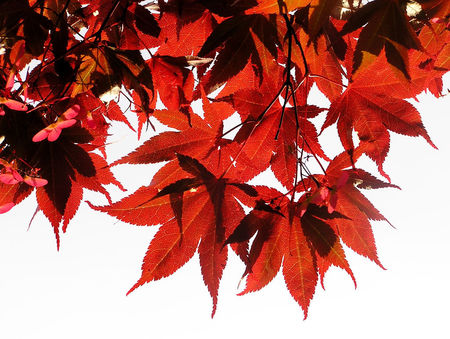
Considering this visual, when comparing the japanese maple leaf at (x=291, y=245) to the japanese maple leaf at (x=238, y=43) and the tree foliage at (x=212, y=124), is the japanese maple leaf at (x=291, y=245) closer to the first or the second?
the tree foliage at (x=212, y=124)

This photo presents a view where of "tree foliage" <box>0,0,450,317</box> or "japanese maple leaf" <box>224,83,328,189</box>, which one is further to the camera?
"japanese maple leaf" <box>224,83,328,189</box>

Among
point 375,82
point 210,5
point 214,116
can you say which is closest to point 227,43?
point 210,5

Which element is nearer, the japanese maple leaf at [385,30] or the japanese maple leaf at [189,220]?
the japanese maple leaf at [385,30]

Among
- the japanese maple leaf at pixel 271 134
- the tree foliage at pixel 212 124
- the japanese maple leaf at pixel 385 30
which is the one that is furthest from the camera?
the japanese maple leaf at pixel 271 134

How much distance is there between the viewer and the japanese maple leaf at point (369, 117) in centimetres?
85

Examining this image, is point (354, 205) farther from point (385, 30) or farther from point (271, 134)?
point (385, 30)

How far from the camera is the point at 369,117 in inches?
34.4

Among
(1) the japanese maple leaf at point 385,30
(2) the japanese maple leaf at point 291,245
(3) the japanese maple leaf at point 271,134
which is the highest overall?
(1) the japanese maple leaf at point 385,30

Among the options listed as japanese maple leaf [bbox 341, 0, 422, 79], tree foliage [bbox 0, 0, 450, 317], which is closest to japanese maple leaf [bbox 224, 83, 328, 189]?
tree foliage [bbox 0, 0, 450, 317]

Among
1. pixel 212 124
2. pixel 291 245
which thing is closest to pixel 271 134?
pixel 212 124

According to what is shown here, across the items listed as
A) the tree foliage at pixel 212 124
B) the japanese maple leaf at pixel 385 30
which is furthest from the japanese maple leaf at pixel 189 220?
the japanese maple leaf at pixel 385 30

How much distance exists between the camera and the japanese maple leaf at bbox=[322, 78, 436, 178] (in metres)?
0.85

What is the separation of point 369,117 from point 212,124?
307 millimetres

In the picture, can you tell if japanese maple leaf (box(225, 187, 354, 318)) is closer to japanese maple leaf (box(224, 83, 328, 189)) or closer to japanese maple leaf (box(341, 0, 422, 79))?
japanese maple leaf (box(224, 83, 328, 189))
